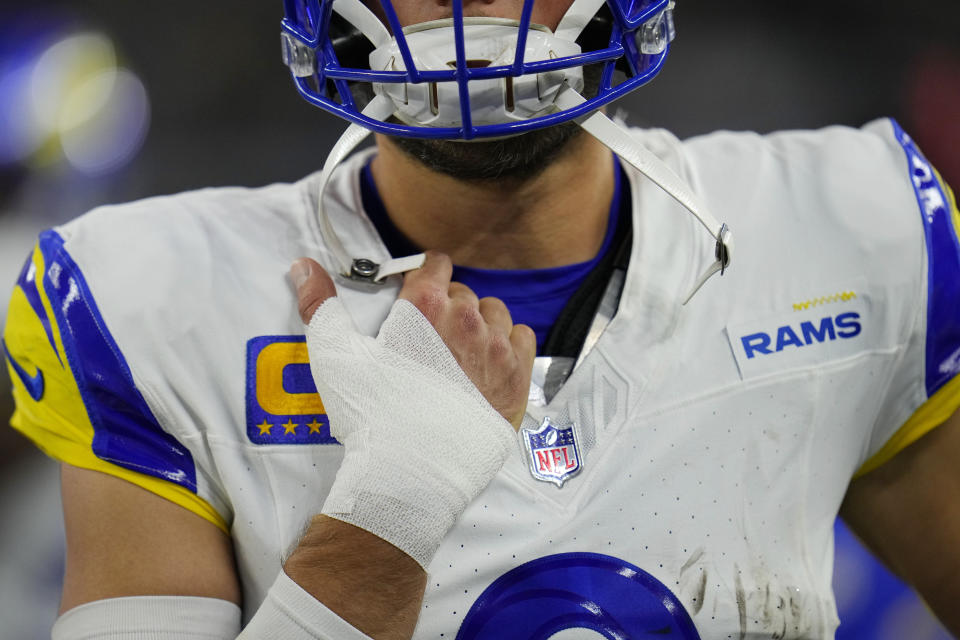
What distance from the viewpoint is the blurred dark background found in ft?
8.50

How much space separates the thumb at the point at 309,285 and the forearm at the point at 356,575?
0.21 m

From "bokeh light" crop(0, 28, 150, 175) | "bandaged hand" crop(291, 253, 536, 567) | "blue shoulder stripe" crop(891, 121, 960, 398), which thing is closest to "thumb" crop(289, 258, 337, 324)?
"bandaged hand" crop(291, 253, 536, 567)

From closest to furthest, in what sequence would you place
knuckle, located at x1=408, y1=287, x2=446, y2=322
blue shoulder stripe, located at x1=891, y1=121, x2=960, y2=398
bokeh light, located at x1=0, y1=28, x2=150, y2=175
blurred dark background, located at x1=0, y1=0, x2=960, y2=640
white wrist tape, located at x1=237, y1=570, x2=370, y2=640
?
white wrist tape, located at x1=237, y1=570, x2=370, y2=640, knuckle, located at x1=408, y1=287, x2=446, y2=322, blue shoulder stripe, located at x1=891, y1=121, x2=960, y2=398, blurred dark background, located at x1=0, y1=0, x2=960, y2=640, bokeh light, located at x1=0, y1=28, x2=150, y2=175

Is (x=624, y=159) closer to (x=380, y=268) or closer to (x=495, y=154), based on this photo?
(x=495, y=154)

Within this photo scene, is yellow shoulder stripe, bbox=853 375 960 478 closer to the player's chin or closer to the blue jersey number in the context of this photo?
the blue jersey number

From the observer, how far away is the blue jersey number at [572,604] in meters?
0.94

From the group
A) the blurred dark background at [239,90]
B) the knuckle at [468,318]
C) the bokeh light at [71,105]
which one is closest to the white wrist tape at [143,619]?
the knuckle at [468,318]

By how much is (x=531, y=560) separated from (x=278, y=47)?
200cm

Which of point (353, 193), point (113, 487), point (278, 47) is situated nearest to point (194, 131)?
point (278, 47)

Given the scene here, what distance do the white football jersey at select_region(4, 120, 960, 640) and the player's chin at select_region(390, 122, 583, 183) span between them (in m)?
0.11

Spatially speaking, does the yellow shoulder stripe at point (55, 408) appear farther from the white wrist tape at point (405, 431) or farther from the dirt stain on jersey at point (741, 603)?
the dirt stain on jersey at point (741, 603)

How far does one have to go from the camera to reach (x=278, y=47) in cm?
266

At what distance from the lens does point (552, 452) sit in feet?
3.21

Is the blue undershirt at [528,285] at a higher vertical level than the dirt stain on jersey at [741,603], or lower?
higher
